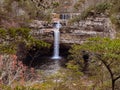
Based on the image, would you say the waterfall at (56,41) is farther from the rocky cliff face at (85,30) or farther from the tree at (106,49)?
the tree at (106,49)

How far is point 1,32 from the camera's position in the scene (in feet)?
63.9

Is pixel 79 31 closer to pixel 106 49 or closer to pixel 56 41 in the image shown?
pixel 56 41

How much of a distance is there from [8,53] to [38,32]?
20731 mm

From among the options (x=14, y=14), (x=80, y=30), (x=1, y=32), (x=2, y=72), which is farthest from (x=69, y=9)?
(x=2, y=72)

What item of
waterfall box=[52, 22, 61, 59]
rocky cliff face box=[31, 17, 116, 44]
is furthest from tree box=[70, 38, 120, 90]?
waterfall box=[52, 22, 61, 59]

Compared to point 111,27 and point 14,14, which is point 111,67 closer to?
point 111,27

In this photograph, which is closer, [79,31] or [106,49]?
[106,49]

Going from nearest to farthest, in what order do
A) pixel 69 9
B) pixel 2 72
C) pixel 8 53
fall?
1. pixel 2 72
2. pixel 8 53
3. pixel 69 9

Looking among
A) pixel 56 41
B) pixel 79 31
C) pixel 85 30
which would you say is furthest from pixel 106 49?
pixel 56 41

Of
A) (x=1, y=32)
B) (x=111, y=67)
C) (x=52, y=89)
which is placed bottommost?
(x=52, y=89)

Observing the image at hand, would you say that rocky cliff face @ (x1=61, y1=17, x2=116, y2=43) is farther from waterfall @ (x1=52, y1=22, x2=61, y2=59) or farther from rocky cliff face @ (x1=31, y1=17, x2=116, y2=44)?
waterfall @ (x1=52, y1=22, x2=61, y2=59)

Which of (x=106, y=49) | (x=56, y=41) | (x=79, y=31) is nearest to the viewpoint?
(x=106, y=49)

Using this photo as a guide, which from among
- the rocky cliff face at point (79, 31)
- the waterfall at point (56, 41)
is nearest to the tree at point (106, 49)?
the rocky cliff face at point (79, 31)

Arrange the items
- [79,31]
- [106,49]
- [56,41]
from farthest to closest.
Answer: [56,41] < [79,31] < [106,49]
